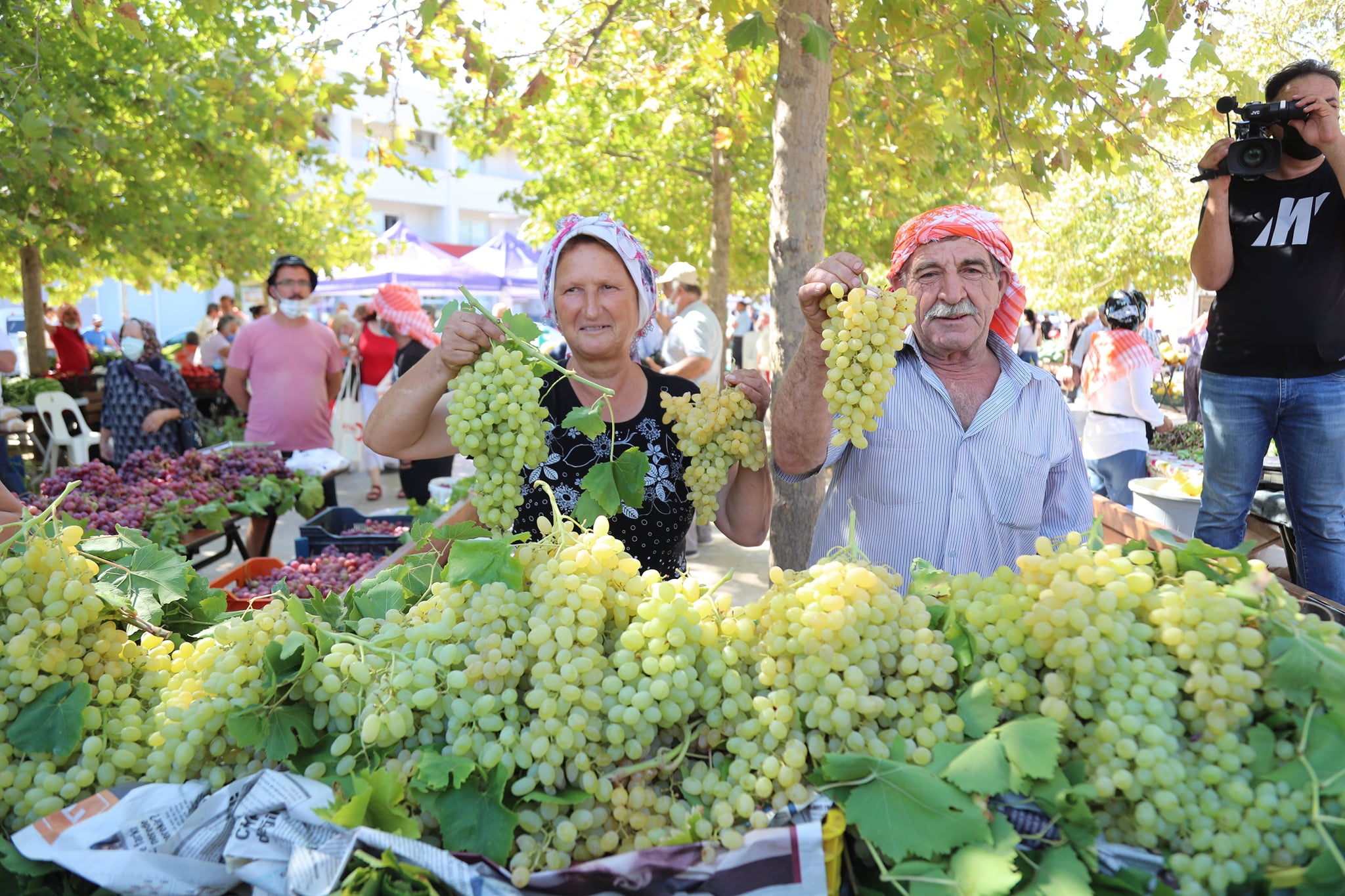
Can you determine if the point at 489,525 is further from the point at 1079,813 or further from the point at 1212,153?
the point at 1212,153

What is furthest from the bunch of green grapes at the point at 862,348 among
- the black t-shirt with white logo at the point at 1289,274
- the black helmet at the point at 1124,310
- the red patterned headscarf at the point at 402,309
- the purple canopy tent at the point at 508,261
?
the purple canopy tent at the point at 508,261

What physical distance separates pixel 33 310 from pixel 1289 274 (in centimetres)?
1217

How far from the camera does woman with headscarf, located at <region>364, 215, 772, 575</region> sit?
2.19 metres

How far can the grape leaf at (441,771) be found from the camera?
119cm

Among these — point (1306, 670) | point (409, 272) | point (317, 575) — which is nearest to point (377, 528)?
point (317, 575)

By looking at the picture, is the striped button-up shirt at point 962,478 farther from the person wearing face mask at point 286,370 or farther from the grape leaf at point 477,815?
the person wearing face mask at point 286,370

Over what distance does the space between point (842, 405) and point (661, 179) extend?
9.41 meters

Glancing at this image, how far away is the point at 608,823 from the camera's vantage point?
1.24 metres

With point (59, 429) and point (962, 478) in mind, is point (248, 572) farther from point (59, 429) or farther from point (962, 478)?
point (59, 429)


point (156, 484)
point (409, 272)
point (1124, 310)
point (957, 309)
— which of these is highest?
point (409, 272)

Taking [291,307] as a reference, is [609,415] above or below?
below

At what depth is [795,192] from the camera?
333 cm

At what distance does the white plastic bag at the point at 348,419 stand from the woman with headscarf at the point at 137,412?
8.21 feet

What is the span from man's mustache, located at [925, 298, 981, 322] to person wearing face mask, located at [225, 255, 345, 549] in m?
4.68
